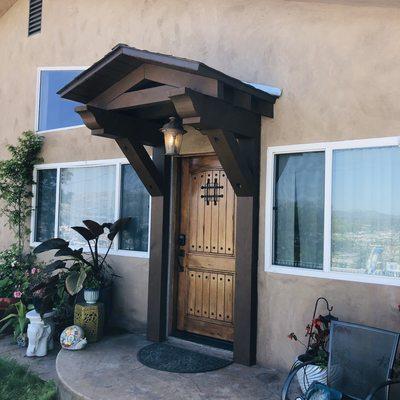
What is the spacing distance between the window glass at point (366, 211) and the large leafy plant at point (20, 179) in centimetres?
503

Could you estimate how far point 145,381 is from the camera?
4.13 metres

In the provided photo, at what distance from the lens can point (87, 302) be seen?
18.1 ft

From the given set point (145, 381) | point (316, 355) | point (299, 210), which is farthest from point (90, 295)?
point (316, 355)

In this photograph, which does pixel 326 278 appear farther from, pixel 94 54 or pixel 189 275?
pixel 94 54

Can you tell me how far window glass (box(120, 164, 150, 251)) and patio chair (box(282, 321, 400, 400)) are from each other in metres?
2.89

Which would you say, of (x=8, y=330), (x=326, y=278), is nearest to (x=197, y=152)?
(x=326, y=278)

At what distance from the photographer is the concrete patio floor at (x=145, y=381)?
388 cm

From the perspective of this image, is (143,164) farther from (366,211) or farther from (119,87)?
(366,211)

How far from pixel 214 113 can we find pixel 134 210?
249 centimetres

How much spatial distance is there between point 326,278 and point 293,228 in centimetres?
61

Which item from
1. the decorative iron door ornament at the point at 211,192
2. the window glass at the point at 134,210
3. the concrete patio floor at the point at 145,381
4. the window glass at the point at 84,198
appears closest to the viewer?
the concrete patio floor at the point at 145,381

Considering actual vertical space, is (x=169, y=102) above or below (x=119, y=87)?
below

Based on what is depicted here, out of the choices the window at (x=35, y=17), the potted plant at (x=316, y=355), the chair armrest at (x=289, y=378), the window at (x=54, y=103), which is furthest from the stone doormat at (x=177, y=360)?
the window at (x=35, y=17)

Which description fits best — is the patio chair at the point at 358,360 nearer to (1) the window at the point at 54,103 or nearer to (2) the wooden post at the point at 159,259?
(2) the wooden post at the point at 159,259
